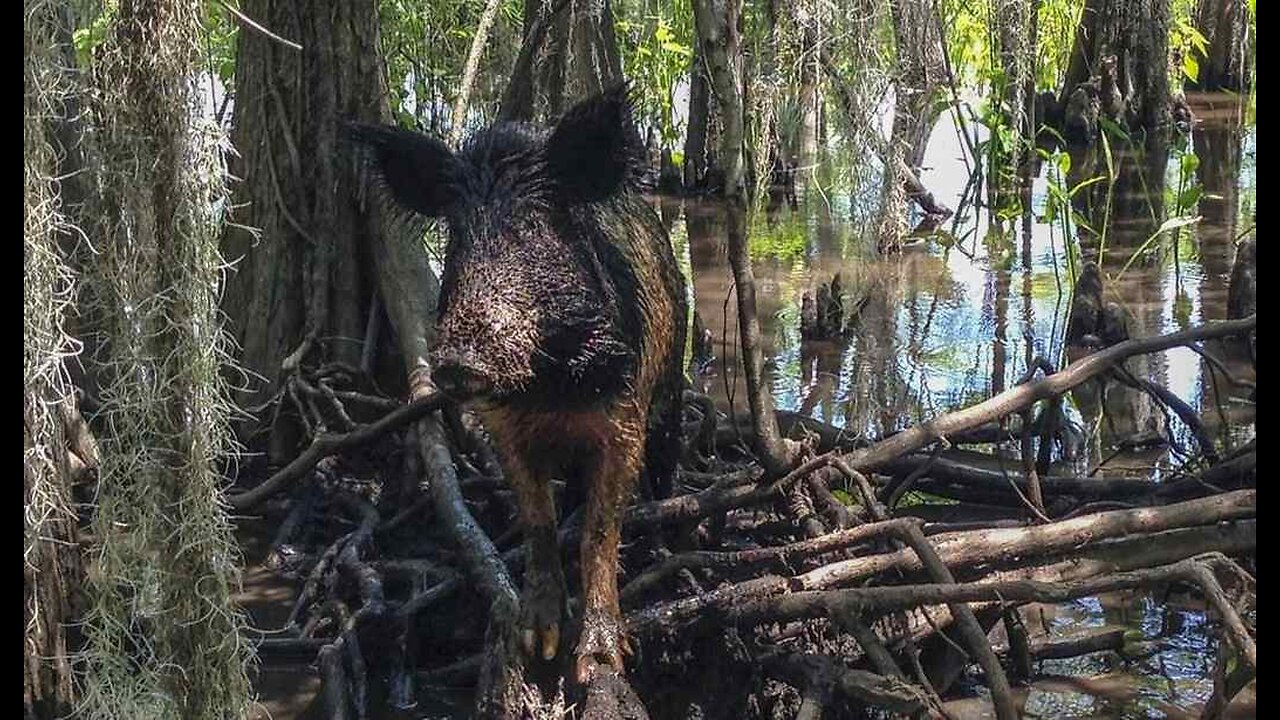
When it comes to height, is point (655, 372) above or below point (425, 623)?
above

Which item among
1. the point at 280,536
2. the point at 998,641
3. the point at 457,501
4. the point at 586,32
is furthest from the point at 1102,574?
the point at 586,32

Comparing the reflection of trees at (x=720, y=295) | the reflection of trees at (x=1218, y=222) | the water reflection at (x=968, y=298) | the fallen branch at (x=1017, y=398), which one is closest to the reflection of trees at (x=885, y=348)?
the water reflection at (x=968, y=298)

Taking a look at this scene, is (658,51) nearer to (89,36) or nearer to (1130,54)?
(1130,54)

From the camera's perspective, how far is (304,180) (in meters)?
6.88

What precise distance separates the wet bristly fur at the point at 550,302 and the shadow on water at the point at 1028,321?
1686mm

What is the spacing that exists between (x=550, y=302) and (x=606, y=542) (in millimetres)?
855

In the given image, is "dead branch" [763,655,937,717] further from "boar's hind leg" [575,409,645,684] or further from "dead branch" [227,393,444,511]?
"dead branch" [227,393,444,511]

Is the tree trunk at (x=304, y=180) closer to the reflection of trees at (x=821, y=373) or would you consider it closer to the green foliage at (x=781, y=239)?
the reflection of trees at (x=821, y=373)

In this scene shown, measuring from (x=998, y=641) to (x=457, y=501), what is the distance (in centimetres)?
194

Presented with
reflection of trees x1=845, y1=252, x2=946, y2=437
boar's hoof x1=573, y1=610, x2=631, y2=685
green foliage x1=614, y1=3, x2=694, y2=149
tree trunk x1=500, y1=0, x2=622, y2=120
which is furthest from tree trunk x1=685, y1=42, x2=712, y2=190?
boar's hoof x1=573, y1=610, x2=631, y2=685

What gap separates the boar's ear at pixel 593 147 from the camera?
4.46 meters

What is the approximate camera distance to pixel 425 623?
5.43 metres

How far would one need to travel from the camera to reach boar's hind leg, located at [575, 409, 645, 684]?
4660mm

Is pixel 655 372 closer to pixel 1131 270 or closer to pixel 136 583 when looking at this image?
pixel 136 583
